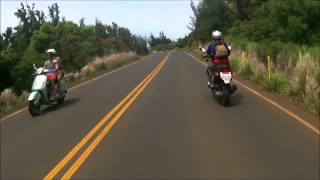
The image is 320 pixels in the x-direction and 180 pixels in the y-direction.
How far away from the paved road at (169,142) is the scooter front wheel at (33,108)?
1.14 feet

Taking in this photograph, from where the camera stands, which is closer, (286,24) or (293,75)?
(293,75)

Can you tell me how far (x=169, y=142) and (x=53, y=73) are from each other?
7716mm

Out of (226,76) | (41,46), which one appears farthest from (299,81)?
(41,46)

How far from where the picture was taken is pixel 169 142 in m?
Result: 10.2

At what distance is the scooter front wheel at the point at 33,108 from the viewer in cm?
1536

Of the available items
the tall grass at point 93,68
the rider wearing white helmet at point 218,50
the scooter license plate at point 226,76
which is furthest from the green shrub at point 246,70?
the tall grass at point 93,68

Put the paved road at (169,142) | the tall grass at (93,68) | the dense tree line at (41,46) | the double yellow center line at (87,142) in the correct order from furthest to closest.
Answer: the dense tree line at (41,46) → the tall grass at (93,68) → the double yellow center line at (87,142) → the paved road at (169,142)

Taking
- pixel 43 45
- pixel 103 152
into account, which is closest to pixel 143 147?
pixel 103 152

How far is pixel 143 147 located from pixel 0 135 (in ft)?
14.9

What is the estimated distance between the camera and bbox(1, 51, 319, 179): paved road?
8195mm

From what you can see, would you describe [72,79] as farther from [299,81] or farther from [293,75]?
[299,81]

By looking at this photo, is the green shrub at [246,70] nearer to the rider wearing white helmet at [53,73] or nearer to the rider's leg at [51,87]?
the rider wearing white helmet at [53,73]

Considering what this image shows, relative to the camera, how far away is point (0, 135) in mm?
12758

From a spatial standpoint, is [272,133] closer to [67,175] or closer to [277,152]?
[277,152]
